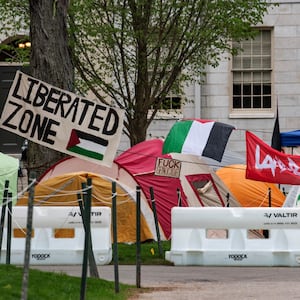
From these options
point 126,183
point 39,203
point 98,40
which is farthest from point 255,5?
point 39,203

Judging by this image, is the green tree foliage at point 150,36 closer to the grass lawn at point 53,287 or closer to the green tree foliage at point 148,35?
the green tree foliage at point 148,35

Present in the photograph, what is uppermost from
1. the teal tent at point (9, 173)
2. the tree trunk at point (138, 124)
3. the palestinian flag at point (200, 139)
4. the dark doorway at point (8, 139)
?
the dark doorway at point (8, 139)

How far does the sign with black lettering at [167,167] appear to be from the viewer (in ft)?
64.7

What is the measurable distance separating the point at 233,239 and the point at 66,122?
247 inches

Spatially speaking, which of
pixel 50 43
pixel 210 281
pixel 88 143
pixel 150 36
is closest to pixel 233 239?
pixel 210 281

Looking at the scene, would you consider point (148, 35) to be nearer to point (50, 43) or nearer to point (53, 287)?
point (50, 43)

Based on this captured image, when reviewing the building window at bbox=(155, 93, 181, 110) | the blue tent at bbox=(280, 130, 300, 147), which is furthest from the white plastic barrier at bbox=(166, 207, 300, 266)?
the building window at bbox=(155, 93, 181, 110)

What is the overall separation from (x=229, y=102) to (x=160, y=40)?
335 inches

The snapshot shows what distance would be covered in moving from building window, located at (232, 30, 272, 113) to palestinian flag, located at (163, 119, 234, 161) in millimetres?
9685

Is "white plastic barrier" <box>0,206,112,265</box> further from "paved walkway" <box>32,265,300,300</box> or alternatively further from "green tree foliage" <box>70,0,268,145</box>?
"green tree foliage" <box>70,0,268,145</box>

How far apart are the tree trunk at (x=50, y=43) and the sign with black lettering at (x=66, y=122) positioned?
5.23 meters

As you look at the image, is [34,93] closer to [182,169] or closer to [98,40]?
[182,169]

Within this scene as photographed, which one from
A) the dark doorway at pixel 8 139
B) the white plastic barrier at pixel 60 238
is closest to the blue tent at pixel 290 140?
the white plastic barrier at pixel 60 238

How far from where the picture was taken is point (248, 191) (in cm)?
2316
